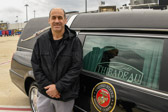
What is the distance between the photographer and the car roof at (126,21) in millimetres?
1536

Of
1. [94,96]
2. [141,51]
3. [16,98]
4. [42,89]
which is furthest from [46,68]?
[16,98]

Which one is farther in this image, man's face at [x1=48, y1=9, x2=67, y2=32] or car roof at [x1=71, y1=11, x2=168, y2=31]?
man's face at [x1=48, y1=9, x2=67, y2=32]

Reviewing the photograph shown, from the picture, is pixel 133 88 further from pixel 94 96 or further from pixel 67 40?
pixel 67 40

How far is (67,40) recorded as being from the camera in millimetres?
1815

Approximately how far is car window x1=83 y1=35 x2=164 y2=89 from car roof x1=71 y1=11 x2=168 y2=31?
119 mm

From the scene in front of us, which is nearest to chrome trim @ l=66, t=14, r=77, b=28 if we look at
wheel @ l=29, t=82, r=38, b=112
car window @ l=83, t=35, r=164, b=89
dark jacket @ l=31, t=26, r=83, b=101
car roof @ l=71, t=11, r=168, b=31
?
car roof @ l=71, t=11, r=168, b=31

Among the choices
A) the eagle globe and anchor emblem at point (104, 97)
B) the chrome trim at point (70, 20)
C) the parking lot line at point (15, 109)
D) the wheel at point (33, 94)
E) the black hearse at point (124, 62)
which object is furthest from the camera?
the parking lot line at point (15, 109)

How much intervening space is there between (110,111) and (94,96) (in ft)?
0.83

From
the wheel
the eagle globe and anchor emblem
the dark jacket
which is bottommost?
the wheel

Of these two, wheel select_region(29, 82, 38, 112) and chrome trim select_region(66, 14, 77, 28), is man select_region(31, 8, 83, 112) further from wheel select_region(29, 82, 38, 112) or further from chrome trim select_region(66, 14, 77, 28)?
wheel select_region(29, 82, 38, 112)

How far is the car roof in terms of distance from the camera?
1.54m

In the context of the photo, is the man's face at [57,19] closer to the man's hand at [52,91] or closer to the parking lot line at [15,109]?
the man's hand at [52,91]

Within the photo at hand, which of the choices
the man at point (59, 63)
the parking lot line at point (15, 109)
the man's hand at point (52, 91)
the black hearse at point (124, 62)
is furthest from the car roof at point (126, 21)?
the parking lot line at point (15, 109)

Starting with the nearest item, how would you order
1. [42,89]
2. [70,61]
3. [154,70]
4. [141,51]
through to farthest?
1. [154,70]
2. [141,51]
3. [70,61]
4. [42,89]
